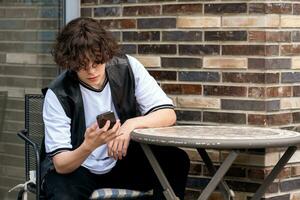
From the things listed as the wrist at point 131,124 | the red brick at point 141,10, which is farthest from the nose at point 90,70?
the red brick at point 141,10

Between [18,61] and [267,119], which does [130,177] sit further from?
[18,61]

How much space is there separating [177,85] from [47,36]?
998mm

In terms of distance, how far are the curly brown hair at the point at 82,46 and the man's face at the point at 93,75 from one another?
0.11 ft

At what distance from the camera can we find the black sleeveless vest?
3.94 meters

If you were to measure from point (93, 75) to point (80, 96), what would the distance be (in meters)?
0.16

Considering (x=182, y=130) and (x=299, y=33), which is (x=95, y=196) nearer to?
(x=182, y=130)

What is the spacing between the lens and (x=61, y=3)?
16.7 feet

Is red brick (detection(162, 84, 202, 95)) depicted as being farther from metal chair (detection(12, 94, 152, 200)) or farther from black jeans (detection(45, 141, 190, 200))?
metal chair (detection(12, 94, 152, 200))

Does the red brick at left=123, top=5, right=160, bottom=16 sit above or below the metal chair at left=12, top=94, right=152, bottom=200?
above

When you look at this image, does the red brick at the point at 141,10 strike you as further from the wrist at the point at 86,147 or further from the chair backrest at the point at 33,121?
the wrist at the point at 86,147

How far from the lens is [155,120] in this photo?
397 cm

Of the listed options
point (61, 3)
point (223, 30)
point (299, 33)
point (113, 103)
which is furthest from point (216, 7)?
point (61, 3)

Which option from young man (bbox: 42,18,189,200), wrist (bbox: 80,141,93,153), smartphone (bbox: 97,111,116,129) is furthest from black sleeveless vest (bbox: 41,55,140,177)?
smartphone (bbox: 97,111,116,129)

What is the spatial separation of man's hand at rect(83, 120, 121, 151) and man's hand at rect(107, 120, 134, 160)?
145 mm
